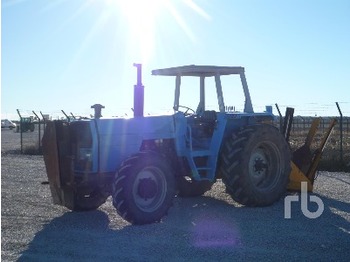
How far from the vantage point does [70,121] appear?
8.77m

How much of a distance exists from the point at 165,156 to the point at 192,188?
6.46 feet

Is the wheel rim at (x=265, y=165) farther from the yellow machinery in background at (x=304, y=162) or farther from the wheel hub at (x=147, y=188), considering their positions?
the wheel hub at (x=147, y=188)

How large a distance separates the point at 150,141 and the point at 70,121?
4.51ft

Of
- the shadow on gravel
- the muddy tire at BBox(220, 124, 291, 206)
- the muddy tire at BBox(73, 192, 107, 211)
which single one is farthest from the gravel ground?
the muddy tire at BBox(220, 124, 291, 206)

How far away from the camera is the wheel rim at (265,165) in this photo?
33.2 feet

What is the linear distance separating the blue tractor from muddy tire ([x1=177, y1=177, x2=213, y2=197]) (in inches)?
1.0

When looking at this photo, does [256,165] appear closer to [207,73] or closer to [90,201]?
[207,73]

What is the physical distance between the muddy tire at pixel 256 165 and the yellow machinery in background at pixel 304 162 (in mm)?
694

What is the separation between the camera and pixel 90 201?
941 centimetres

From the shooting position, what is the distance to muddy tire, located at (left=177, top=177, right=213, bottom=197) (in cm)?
1066

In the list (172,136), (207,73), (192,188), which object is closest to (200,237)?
(172,136)

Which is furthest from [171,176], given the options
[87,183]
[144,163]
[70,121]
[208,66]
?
[208,66]

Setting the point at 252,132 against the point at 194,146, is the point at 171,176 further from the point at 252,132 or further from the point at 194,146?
the point at 252,132

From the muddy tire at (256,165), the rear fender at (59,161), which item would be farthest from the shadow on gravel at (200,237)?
the rear fender at (59,161)
